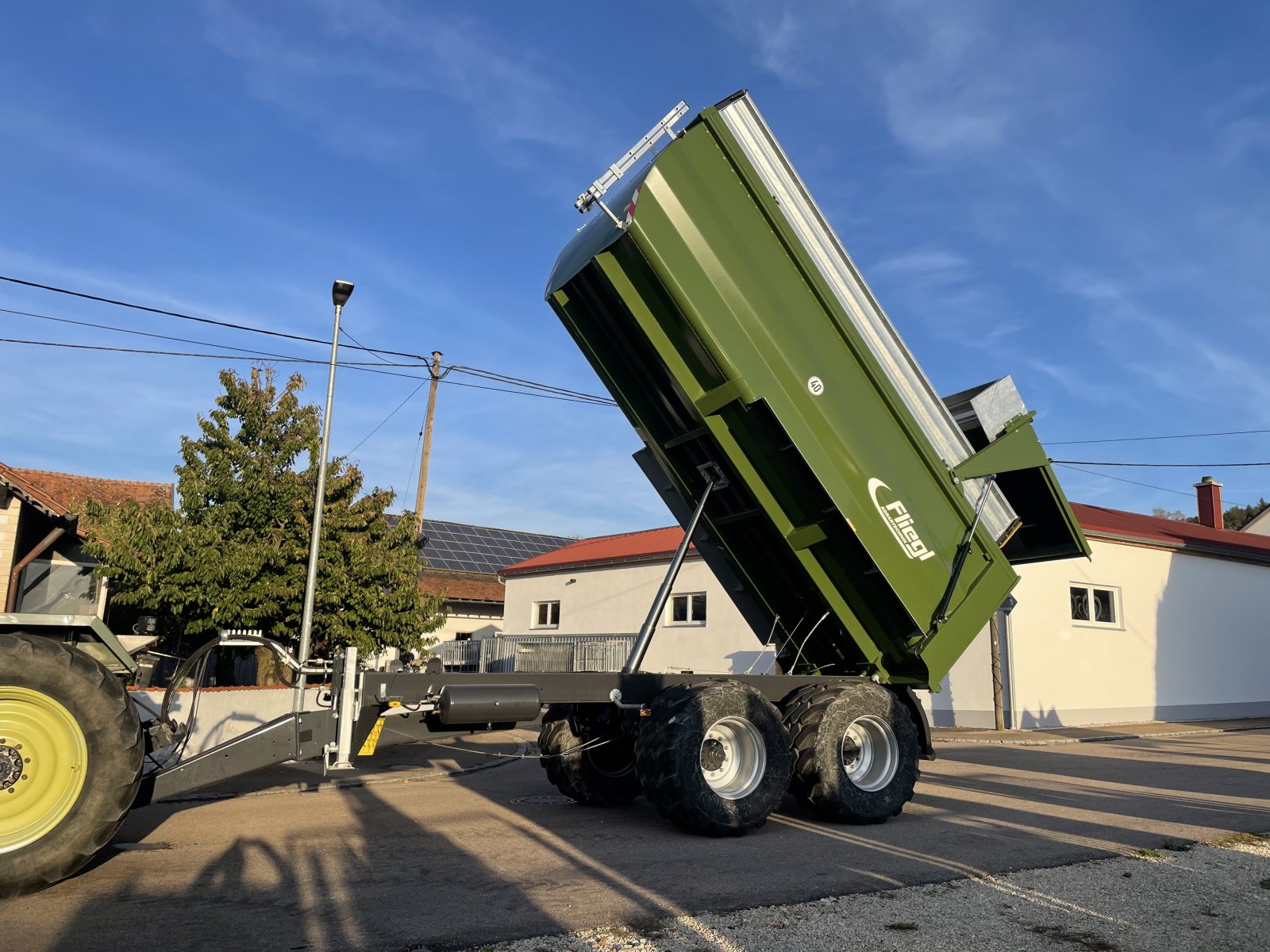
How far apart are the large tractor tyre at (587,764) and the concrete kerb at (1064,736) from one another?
853 cm

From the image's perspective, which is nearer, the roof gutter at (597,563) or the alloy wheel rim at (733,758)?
the alloy wheel rim at (733,758)

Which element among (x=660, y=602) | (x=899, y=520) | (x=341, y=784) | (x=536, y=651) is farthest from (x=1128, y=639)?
(x=341, y=784)

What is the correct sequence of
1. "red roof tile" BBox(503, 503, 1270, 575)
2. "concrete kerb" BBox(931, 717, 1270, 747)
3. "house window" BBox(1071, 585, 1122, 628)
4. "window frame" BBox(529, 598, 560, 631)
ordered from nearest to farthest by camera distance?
1. "concrete kerb" BBox(931, 717, 1270, 747)
2. "house window" BBox(1071, 585, 1122, 628)
3. "red roof tile" BBox(503, 503, 1270, 575)
4. "window frame" BBox(529, 598, 560, 631)

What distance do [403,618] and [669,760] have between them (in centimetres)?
790

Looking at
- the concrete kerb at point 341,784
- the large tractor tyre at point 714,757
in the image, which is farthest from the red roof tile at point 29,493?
the large tractor tyre at point 714,757

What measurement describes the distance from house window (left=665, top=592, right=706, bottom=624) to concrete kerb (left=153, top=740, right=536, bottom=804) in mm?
10774

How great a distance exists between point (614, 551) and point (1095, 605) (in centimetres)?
1194

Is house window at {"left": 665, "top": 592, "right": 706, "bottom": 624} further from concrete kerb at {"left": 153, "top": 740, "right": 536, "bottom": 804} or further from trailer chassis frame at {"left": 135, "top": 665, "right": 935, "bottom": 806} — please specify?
trailer chassis frame at {"left": 135, "top": 665, "right": 935, "bottom": 806}

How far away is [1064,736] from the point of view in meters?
16.8

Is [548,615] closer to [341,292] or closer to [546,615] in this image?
[546,615]

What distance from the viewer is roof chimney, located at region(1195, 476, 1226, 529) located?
28.3m

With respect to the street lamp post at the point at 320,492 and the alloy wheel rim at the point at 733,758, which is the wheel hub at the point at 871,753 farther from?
the street lamp post at the point at 320,492

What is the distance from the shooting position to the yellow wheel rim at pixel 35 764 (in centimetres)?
493

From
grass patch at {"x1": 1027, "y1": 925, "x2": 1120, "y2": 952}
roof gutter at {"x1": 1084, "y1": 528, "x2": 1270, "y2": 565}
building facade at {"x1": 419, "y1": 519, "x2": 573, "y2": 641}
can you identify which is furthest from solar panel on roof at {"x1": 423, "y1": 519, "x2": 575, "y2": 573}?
grass patch at {"x1": 1027, "y1": 925, "x2": 1120, "y2": 952}
